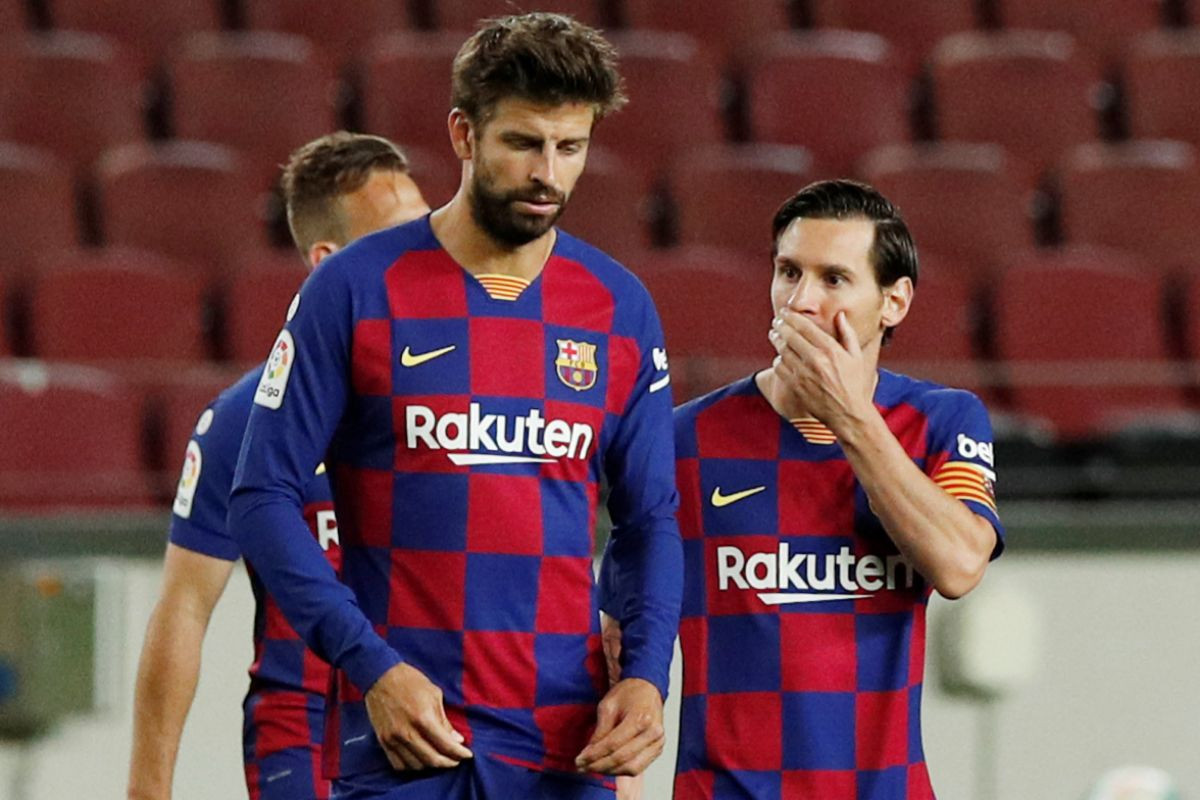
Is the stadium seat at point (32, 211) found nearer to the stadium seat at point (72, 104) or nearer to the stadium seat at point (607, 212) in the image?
the stadium seat at point (72, 104)

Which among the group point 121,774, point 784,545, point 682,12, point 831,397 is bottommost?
point 121,774

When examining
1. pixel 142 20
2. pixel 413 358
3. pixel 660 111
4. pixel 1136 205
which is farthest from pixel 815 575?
pixel 142 20

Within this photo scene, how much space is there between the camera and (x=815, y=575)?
3055mm

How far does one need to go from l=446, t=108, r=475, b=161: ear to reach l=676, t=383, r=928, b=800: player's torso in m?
0.63

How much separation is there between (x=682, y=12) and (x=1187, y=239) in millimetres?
2177

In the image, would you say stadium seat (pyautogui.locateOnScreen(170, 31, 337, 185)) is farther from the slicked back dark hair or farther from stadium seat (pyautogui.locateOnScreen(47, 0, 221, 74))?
the slicked back dark hair

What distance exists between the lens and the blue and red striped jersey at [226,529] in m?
3.42

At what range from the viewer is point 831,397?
115 inches

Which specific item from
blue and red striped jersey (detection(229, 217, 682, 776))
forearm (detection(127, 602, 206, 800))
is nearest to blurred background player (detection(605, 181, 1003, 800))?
blue and red striped jersey (detection(229, 217, 682, 776))

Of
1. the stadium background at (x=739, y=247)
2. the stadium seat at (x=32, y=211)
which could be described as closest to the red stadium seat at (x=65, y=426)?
the stadium background at (x=739, y=247)

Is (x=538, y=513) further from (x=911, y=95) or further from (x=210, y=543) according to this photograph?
(x=911, y=95)

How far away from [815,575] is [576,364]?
50 centimetres

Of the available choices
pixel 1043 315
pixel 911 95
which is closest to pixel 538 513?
pixel 1043 315

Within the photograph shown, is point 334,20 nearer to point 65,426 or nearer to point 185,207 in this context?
point 185,207
